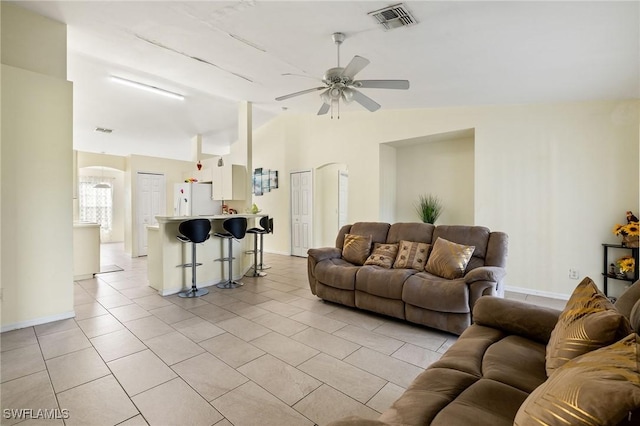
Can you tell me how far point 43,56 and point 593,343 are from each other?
497 cm

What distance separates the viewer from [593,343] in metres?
1.12

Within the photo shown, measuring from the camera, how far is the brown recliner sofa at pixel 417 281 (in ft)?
8.94

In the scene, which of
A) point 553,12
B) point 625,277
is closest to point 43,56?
point 553,12

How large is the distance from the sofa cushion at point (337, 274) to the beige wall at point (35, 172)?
2.79 metres

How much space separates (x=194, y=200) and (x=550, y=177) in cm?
630

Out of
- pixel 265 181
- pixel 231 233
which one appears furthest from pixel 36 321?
pixel 265 181

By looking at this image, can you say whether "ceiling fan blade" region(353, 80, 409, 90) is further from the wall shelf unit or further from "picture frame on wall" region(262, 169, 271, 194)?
"picture frame on wall" region(262, 169, 271, 194)

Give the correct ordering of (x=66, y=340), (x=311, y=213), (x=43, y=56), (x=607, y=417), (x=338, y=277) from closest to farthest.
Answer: (x=607, y=417) < (x=66, y=340) < (x=43, y=56) < (x=338, y=277) < (x=311, y=213)

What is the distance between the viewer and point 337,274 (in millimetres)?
3527

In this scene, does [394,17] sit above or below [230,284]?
above

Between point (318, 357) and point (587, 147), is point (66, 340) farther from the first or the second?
point (587, 147)

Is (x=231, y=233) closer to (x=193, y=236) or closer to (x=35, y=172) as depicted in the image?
(x=193, y=236)

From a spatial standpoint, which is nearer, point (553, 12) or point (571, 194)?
point (553, 12)

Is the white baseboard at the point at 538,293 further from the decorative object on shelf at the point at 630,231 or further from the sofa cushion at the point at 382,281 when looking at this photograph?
the sofa cushion at the point at 382,281
